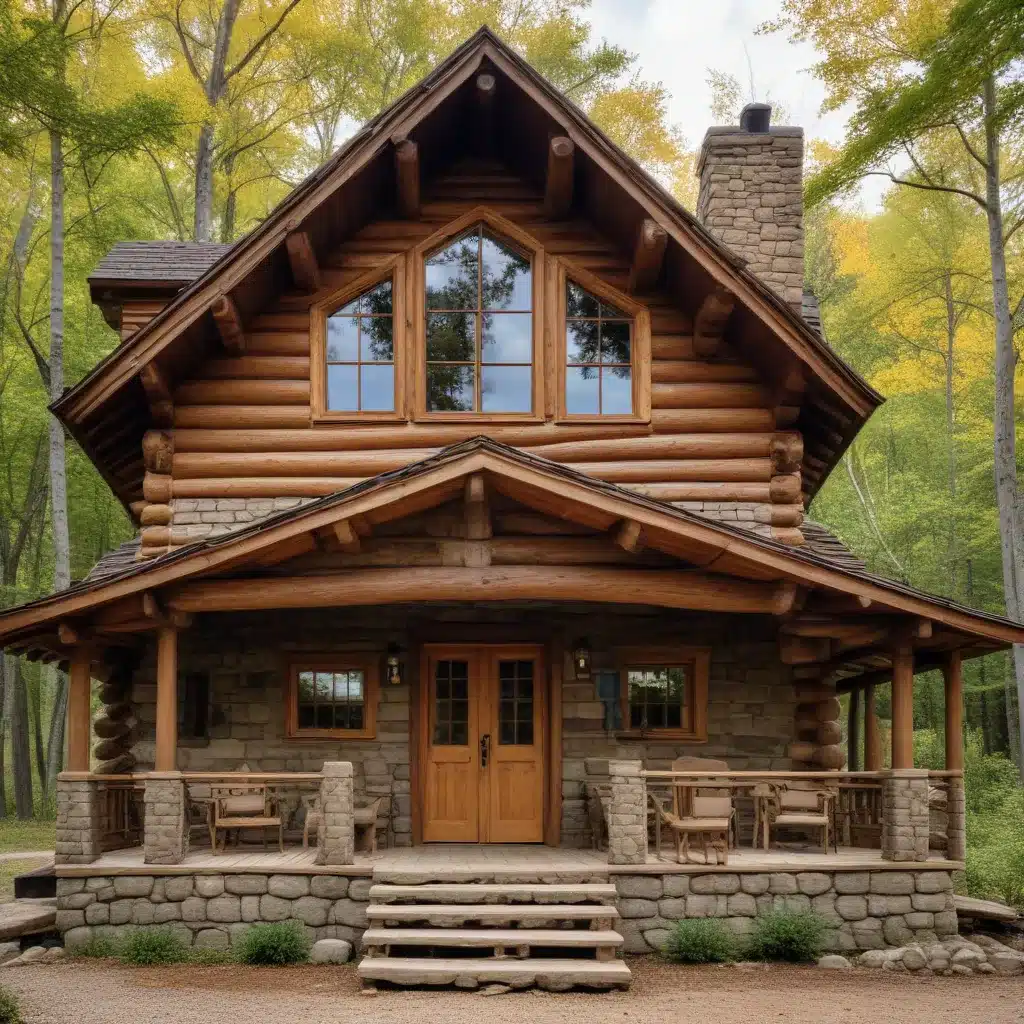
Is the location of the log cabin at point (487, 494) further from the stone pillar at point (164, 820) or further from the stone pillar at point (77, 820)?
the stone pillar at point (164, 820)

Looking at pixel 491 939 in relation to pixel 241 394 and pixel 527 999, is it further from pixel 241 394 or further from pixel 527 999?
pixel 241 394

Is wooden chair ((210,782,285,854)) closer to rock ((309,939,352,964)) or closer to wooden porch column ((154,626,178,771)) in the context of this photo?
wooden porch column ((154,626,178,771))

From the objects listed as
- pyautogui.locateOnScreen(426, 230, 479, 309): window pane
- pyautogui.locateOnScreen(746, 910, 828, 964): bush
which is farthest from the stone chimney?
pyautogui.locateOnScreen(746, 910, 828, 964): bush

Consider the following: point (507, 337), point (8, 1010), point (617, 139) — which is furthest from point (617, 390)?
point (617, 139)

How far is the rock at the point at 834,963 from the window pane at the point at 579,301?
695 cm

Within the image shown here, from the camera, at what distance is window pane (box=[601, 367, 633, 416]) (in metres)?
12.1

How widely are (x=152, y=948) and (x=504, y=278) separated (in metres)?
7.63

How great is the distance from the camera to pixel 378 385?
1203 cm

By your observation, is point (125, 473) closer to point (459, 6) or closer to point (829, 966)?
point (829, 966)

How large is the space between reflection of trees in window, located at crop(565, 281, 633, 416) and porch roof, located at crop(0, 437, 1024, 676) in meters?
2.26

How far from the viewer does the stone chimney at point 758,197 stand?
1309 cm

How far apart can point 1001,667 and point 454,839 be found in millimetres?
17172

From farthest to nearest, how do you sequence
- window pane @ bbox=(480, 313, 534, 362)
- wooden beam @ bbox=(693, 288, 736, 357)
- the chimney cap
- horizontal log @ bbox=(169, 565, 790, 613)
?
the chimney cap, window pane @ bbox=(480, 313, 534, 362), wooden beam @ bbox=(693, 288, 736, 357), horizontal log @ bbox=(169, 565, 790, 613)

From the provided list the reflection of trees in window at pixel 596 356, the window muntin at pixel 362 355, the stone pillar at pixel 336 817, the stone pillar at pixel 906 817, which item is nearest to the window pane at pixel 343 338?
the window muntin at pixel 362 355
